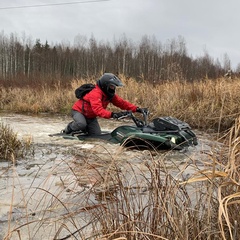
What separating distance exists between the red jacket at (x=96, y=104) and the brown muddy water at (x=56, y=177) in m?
0.64

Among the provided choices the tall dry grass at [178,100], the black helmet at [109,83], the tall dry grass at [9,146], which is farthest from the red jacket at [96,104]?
the tall dry grass at [178,100]

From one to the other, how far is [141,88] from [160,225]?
10.5 metres

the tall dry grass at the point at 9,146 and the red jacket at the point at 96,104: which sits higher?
the red jacket at the point at 96,104

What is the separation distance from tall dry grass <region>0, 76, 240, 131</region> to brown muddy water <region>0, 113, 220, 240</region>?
3064 mm

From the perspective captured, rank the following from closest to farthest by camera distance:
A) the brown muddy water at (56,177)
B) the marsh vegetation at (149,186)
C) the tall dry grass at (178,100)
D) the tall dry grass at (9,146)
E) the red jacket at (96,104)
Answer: the marsh vegetation at (149,186) → the brown muddy water at (56,177) → the tall dry grass at (9,146) → the red jacket at (96,104) → the tall dry grass at (178,100)

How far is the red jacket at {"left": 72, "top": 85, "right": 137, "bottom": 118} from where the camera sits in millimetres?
6480

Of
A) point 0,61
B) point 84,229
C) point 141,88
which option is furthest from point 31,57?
point 84,229

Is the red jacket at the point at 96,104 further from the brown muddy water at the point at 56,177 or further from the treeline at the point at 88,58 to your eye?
the treeline at the point at 88,58

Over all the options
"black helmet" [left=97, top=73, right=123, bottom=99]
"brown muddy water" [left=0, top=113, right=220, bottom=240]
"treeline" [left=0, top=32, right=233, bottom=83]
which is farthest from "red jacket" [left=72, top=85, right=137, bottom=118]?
"treeline" [left=0, top=32, right=233, bottom=83]

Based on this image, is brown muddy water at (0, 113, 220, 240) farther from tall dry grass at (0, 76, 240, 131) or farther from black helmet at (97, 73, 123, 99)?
tall dry grass at (0, 76, 240, 131)

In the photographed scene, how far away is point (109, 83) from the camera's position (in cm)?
660

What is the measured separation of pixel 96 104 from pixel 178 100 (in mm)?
4305

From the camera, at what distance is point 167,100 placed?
10.4 metres

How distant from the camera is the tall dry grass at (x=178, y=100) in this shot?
8.80 meters
